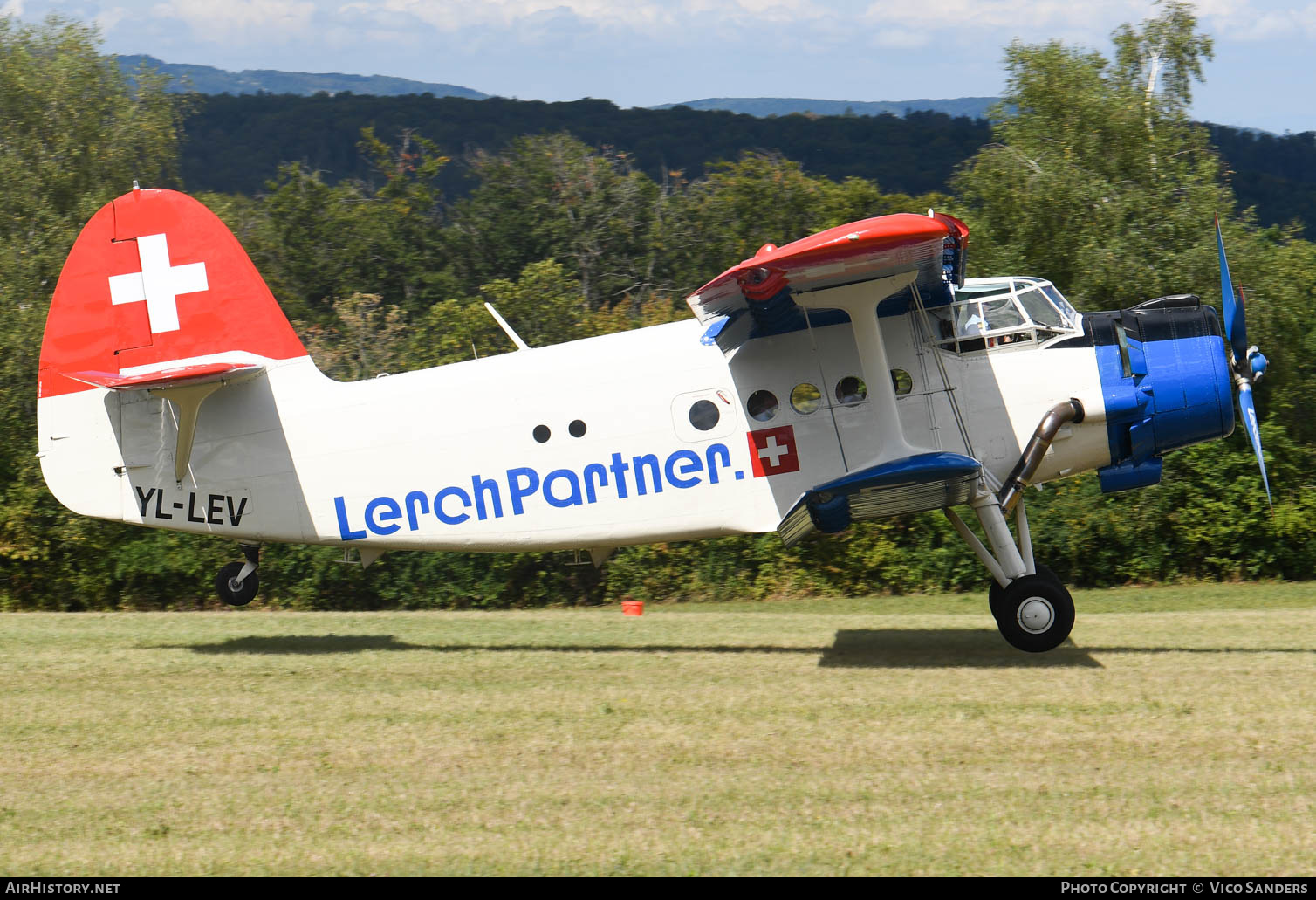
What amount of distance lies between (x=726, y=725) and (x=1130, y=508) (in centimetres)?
Result: 1252

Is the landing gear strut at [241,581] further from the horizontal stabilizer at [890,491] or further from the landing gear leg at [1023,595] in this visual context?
the landing gear leg at [1023,595]

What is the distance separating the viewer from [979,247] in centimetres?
2148

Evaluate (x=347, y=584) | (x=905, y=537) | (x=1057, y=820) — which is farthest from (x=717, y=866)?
(x=347, y=584)

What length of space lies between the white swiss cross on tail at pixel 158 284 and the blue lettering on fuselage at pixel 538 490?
7.03 feet

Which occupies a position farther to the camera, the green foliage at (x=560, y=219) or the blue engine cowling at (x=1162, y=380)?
the green foliage at (x=560, y=219)

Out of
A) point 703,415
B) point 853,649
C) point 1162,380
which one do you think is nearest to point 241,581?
point 703,415

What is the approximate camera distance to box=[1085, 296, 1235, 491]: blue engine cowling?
30.0 feet

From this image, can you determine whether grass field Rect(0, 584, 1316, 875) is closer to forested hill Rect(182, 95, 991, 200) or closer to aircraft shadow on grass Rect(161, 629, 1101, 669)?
aircraft shadow on grass Rect(161, 629, 1101, 669)

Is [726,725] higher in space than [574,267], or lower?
lower

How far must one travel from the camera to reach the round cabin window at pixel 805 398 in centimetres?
947

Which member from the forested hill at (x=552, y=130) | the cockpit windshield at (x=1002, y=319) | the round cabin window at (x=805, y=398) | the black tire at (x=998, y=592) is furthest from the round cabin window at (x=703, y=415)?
the forested hill at (x=552, y=130)

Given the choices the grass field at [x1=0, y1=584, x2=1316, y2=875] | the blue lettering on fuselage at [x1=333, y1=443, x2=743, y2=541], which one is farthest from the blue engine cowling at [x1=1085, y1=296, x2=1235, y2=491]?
the blue lettering on fuselage at [x1=333, y1=443, x2=743, y2=541]

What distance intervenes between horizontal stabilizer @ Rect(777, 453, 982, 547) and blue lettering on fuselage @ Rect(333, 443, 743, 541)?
901mm
